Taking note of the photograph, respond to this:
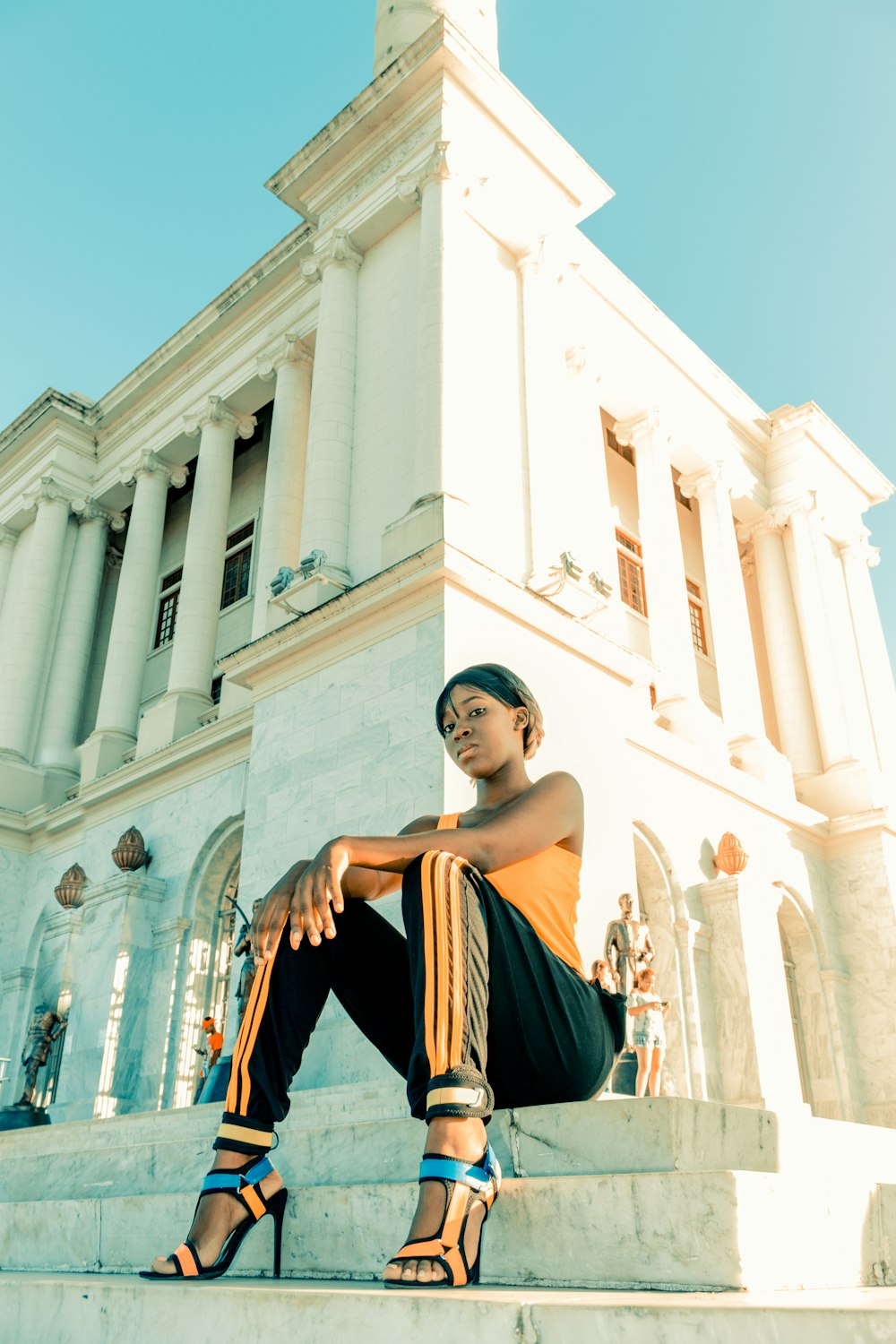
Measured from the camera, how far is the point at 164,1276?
3.51 m

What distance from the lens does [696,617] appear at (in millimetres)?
24422

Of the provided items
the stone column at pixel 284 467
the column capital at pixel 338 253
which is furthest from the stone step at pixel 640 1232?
the column capital at pixel 338 253

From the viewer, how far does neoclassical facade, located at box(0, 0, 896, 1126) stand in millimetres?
12992

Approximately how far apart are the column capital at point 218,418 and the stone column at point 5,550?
5306 mm

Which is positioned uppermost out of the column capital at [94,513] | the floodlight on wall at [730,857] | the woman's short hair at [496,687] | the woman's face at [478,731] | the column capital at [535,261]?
the column capital at [94,513]

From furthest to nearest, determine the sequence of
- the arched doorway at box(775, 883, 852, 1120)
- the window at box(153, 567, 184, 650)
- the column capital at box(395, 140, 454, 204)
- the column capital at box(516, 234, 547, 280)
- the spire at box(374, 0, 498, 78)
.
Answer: the window at box(153, 567, 184, 650) < the spire at box(374, 0, 498, 78) < the arched doorway at box(775, 883, 852, 1120) < the column capital at box(516, 234, 547, 280) < the column capital at box(395, 140, 454, 204)

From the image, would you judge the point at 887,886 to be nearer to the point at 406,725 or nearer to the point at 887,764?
the point at 887,764

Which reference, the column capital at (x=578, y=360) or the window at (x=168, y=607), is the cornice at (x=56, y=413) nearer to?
the window at (x=168, y=607)

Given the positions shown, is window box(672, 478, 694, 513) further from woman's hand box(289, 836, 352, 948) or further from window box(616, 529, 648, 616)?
woman's hand box(289, 836, 352, 948)

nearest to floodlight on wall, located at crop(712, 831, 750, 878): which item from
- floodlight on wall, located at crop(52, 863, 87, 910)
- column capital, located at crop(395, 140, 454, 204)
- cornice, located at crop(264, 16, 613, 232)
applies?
floodlight on wall, located at crop(52, 863, 87, 910)

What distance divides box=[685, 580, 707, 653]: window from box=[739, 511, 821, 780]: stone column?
4.40ft

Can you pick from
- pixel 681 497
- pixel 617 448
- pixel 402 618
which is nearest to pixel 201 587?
pixel 402 618

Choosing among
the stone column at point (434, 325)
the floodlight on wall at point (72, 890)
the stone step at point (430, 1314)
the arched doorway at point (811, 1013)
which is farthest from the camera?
the arched doorway at point (811, 1013)

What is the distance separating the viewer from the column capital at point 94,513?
78.7ft
